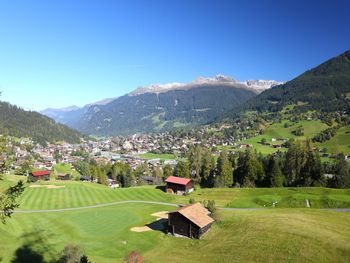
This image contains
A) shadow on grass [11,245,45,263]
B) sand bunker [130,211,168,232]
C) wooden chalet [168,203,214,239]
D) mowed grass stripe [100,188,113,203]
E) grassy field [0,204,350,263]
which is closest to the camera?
shadow on grass [11,245,45,263]

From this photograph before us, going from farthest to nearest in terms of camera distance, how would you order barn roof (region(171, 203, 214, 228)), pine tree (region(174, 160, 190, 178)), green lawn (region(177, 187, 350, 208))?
pine tree (region(174, 160, 190, 178)), green lawn (region(177, 187, 350, 208)), barn roof (region(171, 203, 214, 228))

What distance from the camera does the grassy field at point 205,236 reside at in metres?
45.6

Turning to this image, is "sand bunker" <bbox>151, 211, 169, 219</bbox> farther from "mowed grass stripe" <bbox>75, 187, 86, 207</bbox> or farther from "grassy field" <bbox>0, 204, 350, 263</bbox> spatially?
"mowed grass stripe" <bbox>75, 187, 86, 207</bbox>

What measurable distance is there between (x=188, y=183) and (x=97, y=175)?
6013 cm

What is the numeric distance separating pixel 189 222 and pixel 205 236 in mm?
3765

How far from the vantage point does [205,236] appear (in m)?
58.5

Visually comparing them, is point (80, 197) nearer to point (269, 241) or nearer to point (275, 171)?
point (275, 171)

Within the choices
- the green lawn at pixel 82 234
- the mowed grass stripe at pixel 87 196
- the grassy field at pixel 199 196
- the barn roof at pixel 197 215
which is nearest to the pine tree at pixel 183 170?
the grassy field at pixel 199 196

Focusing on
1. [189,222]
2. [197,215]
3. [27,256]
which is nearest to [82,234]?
[27,256]

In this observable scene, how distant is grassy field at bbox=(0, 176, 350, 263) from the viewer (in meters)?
45.6

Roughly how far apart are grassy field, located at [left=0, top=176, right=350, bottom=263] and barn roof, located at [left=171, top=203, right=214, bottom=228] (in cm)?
227

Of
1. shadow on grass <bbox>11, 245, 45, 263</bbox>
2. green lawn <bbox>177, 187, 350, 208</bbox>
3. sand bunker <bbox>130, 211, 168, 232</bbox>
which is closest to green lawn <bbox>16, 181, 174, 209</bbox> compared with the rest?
green lawn <bbox>177, 187, 350, 208</bbox>

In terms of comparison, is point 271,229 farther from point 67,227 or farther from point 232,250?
point 67,227

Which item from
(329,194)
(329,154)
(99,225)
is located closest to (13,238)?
(99,225)
